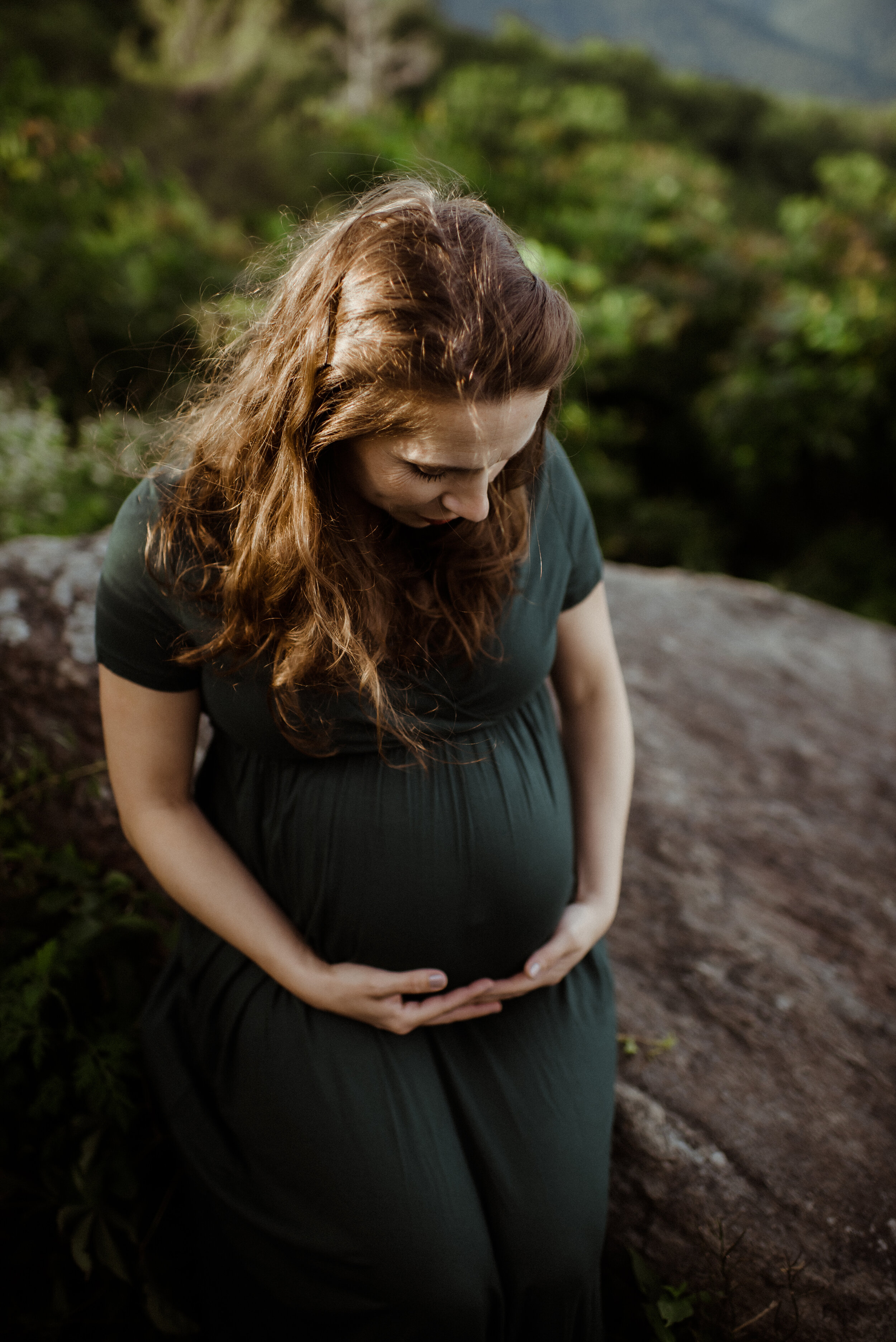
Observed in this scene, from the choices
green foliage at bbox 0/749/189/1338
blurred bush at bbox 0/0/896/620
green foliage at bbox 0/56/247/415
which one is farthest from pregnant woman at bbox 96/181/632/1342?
green foliage at bbox 0/56/247/415

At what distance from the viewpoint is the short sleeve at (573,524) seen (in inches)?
57.7

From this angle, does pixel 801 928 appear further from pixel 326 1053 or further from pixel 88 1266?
pixel 88 1266

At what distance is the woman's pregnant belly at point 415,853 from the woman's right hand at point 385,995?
1.4 inches

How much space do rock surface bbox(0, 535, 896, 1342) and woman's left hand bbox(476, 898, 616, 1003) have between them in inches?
15.0

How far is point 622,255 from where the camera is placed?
6227 mm

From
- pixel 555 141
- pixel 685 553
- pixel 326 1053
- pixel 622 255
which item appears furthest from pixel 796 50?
pixel 326 1053

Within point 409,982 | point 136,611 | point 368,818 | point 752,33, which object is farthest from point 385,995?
point 752,33

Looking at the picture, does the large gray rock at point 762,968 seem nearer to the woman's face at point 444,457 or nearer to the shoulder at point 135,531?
the woman's face at point 444,457

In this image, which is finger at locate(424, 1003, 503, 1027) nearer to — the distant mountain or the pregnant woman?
the pregnant woman

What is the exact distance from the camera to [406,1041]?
135cm

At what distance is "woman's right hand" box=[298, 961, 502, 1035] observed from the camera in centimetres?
Answer: 129

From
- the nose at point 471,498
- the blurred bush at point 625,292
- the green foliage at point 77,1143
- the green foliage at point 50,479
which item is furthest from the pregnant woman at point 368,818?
the green foliage at point 50,479

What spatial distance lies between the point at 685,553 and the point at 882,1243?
4.56 m

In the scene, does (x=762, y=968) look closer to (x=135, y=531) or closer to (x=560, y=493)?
(x=560, y=493)
